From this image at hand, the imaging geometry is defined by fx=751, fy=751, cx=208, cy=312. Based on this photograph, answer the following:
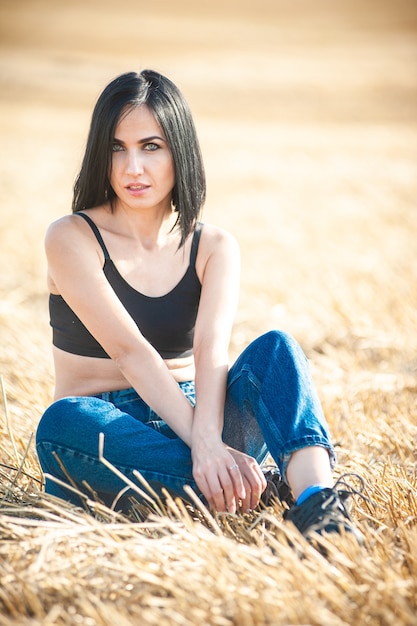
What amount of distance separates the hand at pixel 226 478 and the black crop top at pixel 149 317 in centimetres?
54

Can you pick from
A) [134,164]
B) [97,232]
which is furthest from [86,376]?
[134,164]

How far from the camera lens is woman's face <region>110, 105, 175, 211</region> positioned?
2.68 metres

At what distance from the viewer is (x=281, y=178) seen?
1127cm

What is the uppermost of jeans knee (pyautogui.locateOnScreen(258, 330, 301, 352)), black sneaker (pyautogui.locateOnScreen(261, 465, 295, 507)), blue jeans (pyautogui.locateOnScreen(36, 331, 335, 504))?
jeans knee (pyautogui.locateOnScreen(258, 330, 301, 352))

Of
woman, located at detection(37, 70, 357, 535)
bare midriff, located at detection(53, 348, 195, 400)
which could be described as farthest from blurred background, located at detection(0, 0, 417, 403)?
woman, located at detection(37, 70, 357, 535)

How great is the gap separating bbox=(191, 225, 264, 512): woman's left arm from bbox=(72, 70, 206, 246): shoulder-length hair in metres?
0.15

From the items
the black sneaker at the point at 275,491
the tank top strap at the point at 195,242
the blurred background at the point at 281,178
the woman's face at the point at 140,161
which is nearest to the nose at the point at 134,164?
the woman's face at the point at 140,161

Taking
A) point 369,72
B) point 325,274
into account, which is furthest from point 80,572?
point 369,72

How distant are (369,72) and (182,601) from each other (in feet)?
101

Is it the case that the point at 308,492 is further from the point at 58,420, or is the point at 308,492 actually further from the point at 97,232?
the point at 97,232

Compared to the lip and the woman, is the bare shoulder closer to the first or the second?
the woman

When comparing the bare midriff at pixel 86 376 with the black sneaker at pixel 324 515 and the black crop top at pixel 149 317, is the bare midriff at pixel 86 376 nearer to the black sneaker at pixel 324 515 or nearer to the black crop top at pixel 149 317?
the black crop top at pixel 149 317

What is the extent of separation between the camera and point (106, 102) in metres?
2.70

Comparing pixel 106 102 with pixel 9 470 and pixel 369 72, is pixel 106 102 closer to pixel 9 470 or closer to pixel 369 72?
pixel 9 470
